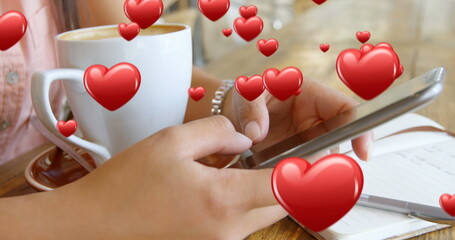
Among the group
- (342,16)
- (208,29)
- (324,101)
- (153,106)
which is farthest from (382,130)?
(208,29)

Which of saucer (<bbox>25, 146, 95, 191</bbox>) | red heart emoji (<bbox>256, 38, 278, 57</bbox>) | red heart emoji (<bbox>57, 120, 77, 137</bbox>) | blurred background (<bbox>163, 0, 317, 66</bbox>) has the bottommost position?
blurred background (<bbox>163, 0, 317, 66</bbox>)

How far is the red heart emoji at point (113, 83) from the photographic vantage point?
299 millimetres

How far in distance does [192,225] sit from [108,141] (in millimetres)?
123

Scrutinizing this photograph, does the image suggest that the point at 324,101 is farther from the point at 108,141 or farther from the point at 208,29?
the point at 208,29

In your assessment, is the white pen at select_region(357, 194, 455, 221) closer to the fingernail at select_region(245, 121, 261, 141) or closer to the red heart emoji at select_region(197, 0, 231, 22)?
the fingernail at select_region(245, 121, 261, 141)

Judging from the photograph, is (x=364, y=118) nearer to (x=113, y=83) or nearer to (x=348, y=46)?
(x=113, y=83)

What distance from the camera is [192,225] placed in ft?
0.80

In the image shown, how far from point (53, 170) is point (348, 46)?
40.9 inches

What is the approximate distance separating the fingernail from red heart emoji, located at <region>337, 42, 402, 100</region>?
7 centimetres

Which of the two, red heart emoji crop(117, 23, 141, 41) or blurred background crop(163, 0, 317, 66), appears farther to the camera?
blurred background crop(163, 0, 317, 66)

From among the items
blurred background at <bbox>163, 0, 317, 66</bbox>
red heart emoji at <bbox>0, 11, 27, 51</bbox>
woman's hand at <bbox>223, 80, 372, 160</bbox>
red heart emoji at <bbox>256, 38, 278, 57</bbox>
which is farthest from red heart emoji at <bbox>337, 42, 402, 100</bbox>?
blurred background at <bbox>163, 0, 317, 66</bbox>

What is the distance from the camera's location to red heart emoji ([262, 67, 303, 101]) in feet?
1.21

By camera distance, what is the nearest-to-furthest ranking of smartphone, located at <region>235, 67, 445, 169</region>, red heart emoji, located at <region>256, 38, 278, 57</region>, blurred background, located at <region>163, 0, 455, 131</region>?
smartphone, located at <region>235, 67, 445, 169</region>
red heart emoji, located at <region>256, 38, 278, 57</region>
blurred background, located at <region>163, 0, 455, 131</region>

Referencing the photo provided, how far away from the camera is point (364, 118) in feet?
0.72
